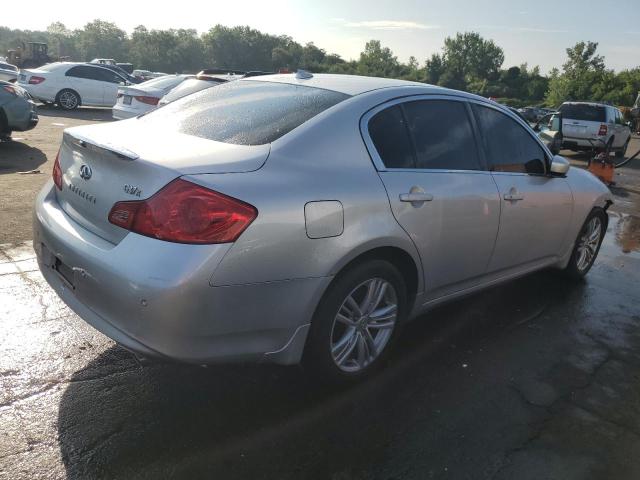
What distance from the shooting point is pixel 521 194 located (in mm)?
4055

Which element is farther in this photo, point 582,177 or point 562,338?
point 582,177

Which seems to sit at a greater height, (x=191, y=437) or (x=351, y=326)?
(x=351, y=326)

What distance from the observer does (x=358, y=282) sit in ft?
9.81

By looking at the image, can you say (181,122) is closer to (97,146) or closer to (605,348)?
(97,146)

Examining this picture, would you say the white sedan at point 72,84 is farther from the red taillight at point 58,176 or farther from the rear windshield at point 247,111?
the red taillight at point 58,176

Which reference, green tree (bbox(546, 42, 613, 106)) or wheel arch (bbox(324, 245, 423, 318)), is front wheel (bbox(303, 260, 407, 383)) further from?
green tree (bbox(546, 42, 613, 106))

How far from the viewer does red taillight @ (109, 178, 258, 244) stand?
2.42 m

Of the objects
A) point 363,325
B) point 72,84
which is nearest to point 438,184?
point 363,325

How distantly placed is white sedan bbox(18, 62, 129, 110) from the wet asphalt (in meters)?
16.2

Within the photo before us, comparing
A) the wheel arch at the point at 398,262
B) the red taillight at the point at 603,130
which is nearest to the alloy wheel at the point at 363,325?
the wheel arch at the point at 398,262

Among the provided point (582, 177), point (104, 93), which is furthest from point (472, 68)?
point (582, 177)

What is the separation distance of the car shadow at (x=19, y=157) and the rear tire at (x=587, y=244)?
7250 millimetres

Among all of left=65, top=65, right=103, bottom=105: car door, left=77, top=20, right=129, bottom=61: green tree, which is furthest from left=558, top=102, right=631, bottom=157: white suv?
A: left=77, top=20, right=129, bottom=61: green tree

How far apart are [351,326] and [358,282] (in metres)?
0.30
